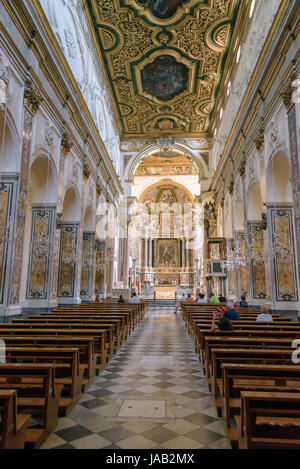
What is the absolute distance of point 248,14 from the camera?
11703mm

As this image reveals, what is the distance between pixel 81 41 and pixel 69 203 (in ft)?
19.7

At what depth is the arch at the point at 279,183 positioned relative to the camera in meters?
9.34

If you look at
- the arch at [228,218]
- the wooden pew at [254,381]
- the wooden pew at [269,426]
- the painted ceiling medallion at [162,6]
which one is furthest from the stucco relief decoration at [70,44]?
the wooden pew at [269,426]

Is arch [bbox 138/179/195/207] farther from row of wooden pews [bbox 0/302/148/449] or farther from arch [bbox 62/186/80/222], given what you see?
row of wooden pews [bbox 0/302/148/449]

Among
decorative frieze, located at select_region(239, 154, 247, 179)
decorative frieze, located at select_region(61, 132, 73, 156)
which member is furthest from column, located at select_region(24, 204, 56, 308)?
decorative frieze, located at select_region(239, 154, 247, 179)

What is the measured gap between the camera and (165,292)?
25969mm

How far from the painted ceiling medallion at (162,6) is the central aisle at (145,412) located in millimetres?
12506

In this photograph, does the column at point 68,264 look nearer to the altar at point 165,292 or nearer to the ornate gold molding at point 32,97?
the ornate gold molding at point 32,97

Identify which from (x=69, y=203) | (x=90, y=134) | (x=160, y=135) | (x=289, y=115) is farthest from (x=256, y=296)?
(x=160, y=135)

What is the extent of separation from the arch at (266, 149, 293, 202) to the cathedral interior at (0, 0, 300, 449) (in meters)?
0.04

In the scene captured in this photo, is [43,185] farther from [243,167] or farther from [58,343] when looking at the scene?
[243,167]

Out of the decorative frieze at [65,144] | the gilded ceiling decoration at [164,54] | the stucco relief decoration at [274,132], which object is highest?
the gilded ceiling decoration at [164,54]

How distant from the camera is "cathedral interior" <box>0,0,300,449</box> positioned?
16.1 ft
